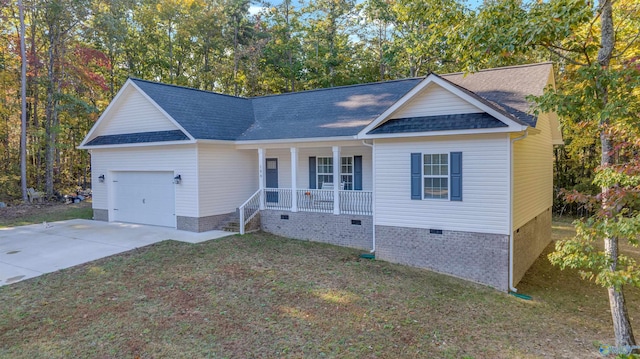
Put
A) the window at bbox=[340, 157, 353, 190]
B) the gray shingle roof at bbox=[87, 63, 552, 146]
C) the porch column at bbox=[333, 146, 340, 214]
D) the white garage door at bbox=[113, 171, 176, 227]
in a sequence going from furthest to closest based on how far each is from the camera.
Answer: the white garage door at bbox=[113, 171, 176, 227] < the window at bbox=[340, 157, 353, 190] < the porch column at bbox=[333, 146, 340, 214] < the gray shingle roof at bbox=[87, 63, 552, 146]

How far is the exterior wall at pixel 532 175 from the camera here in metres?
9.47

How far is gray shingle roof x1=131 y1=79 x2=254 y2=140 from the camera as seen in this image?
44.2ft

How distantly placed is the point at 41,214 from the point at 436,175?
59.4ft

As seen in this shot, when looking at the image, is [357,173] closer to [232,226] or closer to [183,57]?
[232,226]

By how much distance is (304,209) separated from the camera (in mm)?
12922

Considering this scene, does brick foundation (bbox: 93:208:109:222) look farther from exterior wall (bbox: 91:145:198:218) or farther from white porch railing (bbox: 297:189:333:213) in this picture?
white porch railing (bbox: 297:189:333:213)

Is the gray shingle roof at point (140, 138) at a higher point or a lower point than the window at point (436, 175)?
higher

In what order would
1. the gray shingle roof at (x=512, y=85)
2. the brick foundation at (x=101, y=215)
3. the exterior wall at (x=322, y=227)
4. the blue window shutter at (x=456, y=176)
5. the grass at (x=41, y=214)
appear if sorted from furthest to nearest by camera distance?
the grass at (x=41, y=214)
the brick foundation at (x=101, y=215)
the exterior wall at (x=322, y=227)
the gray shingle roof at (x=512, y=85)
the blue window shutter at (x=456, y=176)

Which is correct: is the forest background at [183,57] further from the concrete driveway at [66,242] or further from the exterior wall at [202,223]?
the exterior wall at [202,223]

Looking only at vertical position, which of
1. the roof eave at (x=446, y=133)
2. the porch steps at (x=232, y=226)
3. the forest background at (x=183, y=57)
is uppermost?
the forest background at (x=183, y=57)

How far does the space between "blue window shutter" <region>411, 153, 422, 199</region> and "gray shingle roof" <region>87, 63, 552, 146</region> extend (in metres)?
0.75

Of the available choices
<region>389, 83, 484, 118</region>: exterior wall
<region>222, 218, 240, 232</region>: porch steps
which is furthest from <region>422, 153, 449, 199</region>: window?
<region>222, 218, 240, 232</region>: porch steps

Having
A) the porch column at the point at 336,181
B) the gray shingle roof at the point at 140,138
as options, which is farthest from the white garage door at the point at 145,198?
the porch column at the point at 336,181

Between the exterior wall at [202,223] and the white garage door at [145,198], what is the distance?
0.58 meters
